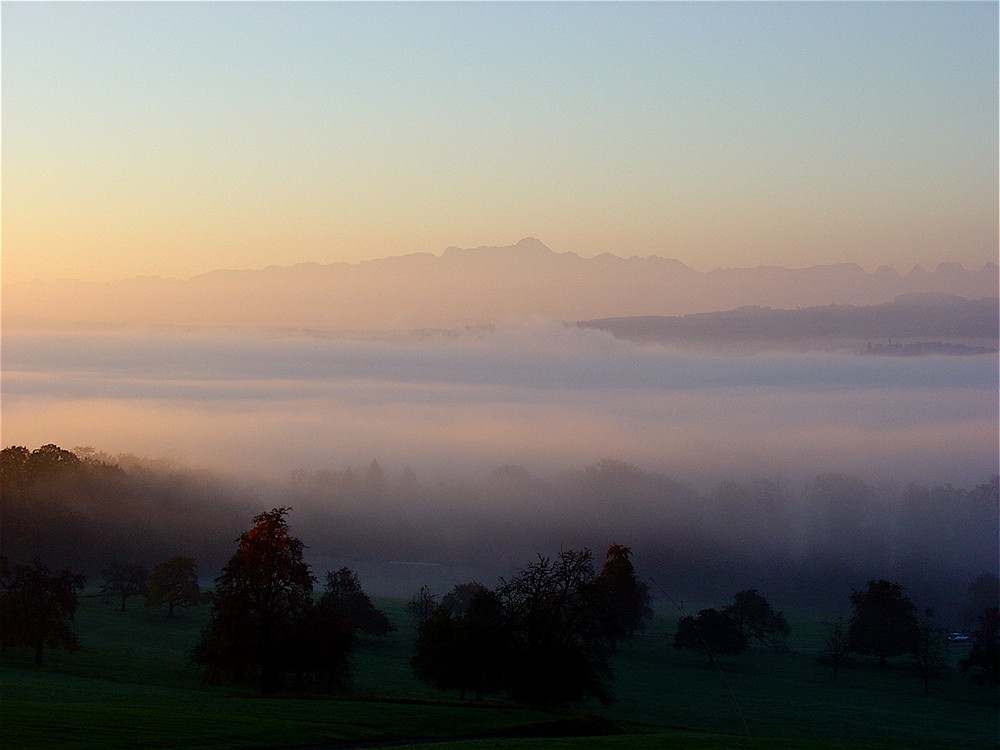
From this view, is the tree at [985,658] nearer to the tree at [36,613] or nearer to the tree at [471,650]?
the tree at [471,650]

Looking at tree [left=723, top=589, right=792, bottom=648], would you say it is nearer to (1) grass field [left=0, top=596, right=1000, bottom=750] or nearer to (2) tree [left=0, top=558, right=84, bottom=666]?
(1) grass field [left=0, top=596, right=1000, bottom=750]

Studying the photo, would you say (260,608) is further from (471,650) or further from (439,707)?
(439,707)

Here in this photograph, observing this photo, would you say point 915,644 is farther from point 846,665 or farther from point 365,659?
point 365,659

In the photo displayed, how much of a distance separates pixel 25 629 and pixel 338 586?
58756 millimetres

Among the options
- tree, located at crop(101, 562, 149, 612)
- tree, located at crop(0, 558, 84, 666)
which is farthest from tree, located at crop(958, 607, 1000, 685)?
tree, located at crop(101, 562, 149, 612)

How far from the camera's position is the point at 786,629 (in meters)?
163

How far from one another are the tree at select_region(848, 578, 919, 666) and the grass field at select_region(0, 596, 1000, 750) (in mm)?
2305

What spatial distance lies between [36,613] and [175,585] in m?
49.2

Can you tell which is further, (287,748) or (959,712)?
(959,712)

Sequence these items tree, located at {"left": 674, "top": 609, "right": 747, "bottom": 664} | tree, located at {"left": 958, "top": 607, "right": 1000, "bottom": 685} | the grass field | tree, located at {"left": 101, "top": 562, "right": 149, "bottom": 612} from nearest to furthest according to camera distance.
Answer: the grass field, tree, located at {"left": 958, "top": 607, "right": 1000, "bottom": 685}, tree, located at {"left": 674, "top": 609, "right": 747, "bottom": 664}, tree, located at {"left": 101, "top": 562, "right": 149, "bottom": 612}

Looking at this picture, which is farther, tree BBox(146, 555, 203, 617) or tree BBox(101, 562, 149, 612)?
tree BBox(101, 562, 149, 612)

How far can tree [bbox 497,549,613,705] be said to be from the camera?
246 feet

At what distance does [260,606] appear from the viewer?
80250 millimetres

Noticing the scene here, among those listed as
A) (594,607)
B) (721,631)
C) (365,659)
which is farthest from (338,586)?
(594,607)
